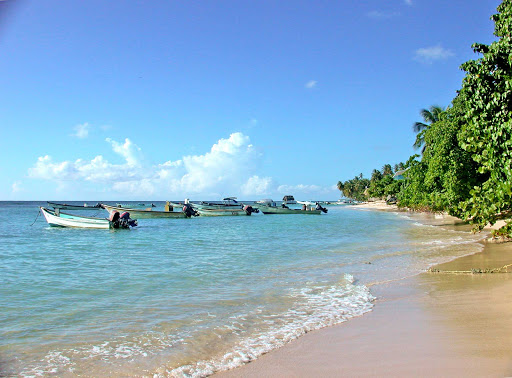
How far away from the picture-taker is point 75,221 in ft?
104

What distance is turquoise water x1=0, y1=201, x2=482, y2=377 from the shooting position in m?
5.38

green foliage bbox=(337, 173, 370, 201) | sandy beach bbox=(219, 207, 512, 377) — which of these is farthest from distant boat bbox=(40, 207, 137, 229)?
green foliage bbox=(337, 173, 370, 201)

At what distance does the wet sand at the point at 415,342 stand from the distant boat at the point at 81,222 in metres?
26.0

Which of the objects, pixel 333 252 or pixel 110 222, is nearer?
pixel 333 252

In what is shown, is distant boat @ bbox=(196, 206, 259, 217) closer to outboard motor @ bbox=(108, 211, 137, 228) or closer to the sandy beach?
outboard motor @ bbox=(108, 211, 137, 228)

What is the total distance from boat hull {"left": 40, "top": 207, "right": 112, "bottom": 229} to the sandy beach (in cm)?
2639

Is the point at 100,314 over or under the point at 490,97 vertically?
under

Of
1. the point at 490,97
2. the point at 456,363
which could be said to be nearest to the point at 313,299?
the point at 456,363

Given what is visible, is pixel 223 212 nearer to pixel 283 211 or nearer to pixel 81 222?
pixel 283 211

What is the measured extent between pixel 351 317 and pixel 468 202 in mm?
3668

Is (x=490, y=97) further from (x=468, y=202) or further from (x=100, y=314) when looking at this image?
(x=100, y=314)

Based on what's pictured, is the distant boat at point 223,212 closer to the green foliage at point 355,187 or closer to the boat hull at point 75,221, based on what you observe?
the boat hull at point 75,221

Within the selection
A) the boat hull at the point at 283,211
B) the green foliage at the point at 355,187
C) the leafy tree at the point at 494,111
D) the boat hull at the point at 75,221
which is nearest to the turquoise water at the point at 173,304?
the leafy tree at the point at 494,111

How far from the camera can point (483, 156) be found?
723cm
